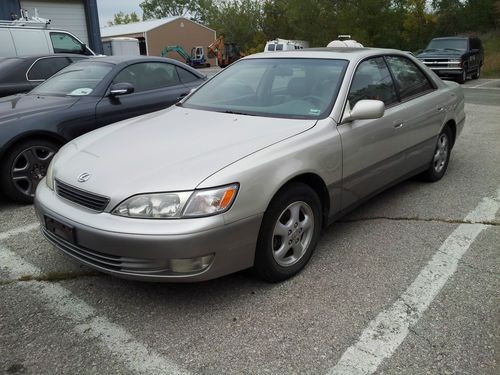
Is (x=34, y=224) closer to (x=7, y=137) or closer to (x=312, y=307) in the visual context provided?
(x=7, y=137)

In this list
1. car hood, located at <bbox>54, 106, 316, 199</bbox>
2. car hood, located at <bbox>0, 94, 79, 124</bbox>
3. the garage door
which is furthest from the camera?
the garage door

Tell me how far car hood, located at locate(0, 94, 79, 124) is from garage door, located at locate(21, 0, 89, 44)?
14.6m

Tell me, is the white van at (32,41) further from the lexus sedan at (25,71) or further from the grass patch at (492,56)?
the grass patch at (492,56)

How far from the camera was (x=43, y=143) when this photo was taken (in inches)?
195

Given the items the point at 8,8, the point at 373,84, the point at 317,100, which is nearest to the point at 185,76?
the point at 373,84

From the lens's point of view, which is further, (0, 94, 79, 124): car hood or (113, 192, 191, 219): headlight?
(0, 94, 79, 124): car hood

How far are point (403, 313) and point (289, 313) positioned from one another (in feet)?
2.26

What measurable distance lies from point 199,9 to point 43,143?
83.8 meters

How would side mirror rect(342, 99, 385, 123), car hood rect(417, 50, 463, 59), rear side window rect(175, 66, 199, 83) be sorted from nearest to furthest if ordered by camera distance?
side mirror rect(342, 99, 385, 123), rear side window rect(175, 66, 199, 83), car hood rect(417, 50, 463, 59)

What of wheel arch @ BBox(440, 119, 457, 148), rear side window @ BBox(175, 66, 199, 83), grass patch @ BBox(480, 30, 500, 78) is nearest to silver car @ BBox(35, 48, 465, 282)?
wheel arch @ BBox(440, 119, 457, 148)

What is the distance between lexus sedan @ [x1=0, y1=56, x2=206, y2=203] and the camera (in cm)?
477

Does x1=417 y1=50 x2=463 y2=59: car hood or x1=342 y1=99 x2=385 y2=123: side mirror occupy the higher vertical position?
x1=342 y1=99 x2=385 y2=123: side mirror

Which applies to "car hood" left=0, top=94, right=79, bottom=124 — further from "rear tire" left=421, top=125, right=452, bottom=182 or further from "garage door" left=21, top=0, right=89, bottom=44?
"garage door" left=21, top=0, right=89, bottom=44

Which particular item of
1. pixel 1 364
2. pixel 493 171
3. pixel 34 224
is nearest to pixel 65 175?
pixel 1 364
